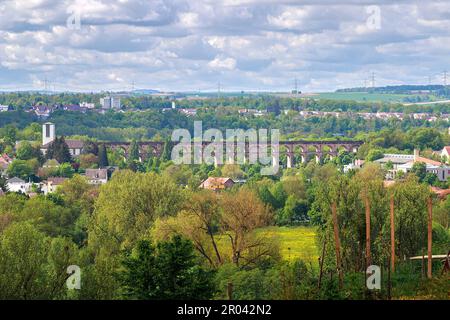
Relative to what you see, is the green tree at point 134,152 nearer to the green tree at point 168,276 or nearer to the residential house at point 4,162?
the residential house at point 4,162

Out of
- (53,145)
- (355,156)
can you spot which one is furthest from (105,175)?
(355,156)

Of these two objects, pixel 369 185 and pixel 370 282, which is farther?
pixel 369 185

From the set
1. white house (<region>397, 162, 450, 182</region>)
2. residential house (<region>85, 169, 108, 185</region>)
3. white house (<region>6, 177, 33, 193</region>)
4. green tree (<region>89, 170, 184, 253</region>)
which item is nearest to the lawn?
green tree (<region>89, 170, 184, 253</region>)

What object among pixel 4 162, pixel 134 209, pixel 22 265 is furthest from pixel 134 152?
pixel 22 265

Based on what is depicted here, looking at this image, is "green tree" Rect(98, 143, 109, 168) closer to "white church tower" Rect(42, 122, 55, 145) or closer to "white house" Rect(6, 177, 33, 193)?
"white church tower" Rect(42, 122, 55, 145)

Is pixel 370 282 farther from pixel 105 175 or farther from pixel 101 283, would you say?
pixel 105 175

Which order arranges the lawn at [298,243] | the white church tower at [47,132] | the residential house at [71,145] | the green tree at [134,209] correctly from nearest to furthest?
the green tree at [134,209] < the lawn at [298,243] < the residential house at [71,145] < the white church tower at [47,132]

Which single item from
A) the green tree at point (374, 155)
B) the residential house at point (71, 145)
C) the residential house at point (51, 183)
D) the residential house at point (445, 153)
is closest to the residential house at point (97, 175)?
the residential house at point (51, 183)

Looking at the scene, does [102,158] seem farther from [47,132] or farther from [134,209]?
[134,209]
